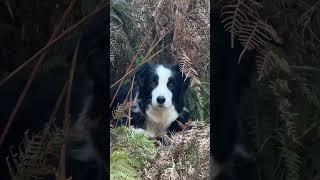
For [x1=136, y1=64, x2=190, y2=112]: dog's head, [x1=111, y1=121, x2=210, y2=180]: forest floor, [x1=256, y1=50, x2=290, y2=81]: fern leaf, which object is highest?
[x1=256, y1=50, x2=290, y2=81]: fern leaf

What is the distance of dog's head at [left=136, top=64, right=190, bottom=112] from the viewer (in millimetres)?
884

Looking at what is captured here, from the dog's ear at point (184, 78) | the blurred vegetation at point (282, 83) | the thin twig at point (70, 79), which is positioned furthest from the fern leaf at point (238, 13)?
the thin twig at point (70, 79)

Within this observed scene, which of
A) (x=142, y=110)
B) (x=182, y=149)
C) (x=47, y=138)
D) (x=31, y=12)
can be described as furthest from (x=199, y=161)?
(x=31, y=12)

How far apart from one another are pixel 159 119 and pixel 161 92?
5cm

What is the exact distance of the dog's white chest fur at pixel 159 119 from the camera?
0.91 meters

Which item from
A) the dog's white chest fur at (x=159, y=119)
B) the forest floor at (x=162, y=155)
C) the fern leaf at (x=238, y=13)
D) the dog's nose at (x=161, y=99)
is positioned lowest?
the forest floor at (x=162, y=155)

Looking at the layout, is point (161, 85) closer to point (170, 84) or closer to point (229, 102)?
point (170, 84)

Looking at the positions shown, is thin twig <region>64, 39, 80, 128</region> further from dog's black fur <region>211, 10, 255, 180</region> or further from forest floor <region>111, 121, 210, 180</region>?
dog's black fur <region>211, 10, 255, 180</region>

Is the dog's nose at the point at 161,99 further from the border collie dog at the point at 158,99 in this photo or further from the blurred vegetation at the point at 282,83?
the blurred vegetation at the point at 282,83

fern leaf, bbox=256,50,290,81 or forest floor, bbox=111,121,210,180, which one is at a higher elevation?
fern leaf, bbox=256,50,290,81

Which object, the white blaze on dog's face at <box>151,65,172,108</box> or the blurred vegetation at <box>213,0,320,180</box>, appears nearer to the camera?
the blurred vegetation at <box>213,0,320,180</box>

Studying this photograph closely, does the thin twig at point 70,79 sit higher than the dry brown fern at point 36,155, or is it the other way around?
the thin twig at point 70,79

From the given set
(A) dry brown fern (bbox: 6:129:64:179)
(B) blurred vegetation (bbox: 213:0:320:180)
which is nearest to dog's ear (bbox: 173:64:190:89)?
(B) blurred vegetation (bbox: 213:0:320:180)

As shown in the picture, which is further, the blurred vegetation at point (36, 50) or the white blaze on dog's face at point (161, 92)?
the white blaze on dog's face at point (161, 92)
